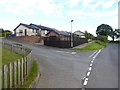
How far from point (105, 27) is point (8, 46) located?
13024 centimetres

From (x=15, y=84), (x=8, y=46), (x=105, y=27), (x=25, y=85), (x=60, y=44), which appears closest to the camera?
(x=15, y=84)

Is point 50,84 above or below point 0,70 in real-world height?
below

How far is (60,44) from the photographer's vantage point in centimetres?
4525

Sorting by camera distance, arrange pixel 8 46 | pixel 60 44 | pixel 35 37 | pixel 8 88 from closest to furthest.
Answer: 1. pixel 8 88
2. pixel 8 46
3. pixel 60 44
4. pixel 35 37

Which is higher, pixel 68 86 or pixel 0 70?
pixel 0 70

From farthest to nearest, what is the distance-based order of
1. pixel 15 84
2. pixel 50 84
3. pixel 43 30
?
pixel 43 30 < pixel 50 84 < pixel 15 84

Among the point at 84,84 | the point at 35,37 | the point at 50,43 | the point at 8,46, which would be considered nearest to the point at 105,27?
the point at 35,37

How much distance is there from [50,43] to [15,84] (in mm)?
39111

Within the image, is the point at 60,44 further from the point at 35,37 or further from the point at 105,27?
the point at 105,27

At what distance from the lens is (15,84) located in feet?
29.6

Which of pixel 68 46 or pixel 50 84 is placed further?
pixel 68 46

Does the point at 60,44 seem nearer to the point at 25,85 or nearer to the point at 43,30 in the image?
the point at 25,85

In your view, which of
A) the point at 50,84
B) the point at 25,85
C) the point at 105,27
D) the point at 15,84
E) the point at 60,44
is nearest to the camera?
the point at 15,84

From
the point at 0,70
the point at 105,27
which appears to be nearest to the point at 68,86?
Result: the point at 0,70
